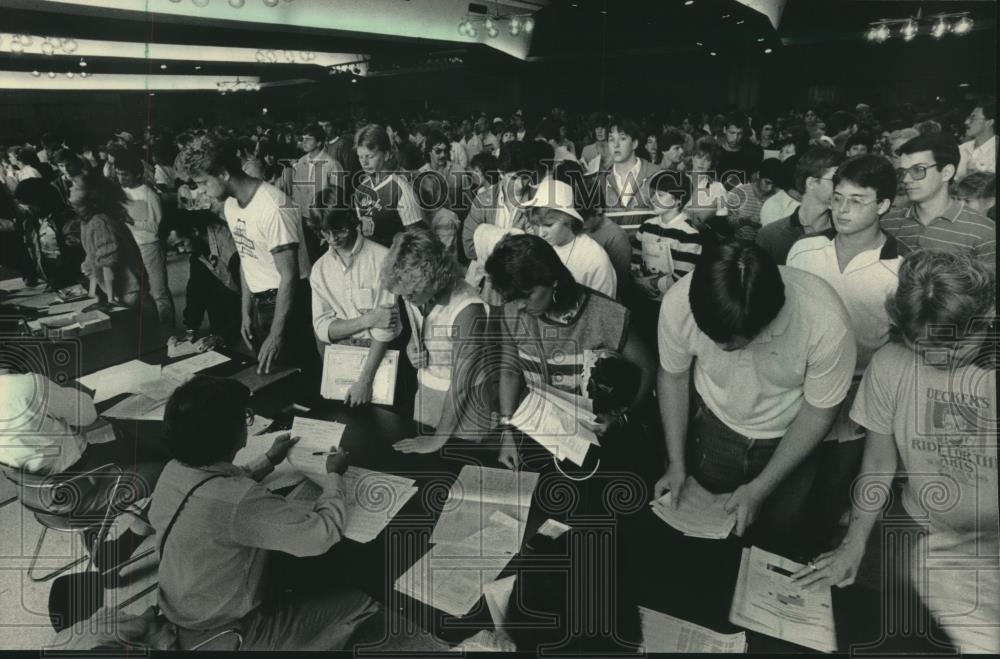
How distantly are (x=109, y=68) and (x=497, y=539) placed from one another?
2468 millimetres

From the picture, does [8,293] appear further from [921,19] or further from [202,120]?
[921,19]

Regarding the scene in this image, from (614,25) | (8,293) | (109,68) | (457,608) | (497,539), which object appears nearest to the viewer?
(457,608)

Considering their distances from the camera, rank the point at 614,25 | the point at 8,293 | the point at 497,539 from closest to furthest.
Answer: the point at 497,539 < the point at 614,25 < the point at 8,293

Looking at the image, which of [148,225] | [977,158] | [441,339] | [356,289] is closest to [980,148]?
[977,158]

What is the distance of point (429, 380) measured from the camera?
8.35 ft

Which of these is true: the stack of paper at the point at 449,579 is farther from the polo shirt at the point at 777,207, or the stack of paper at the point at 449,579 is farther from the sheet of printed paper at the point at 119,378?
the sheet of printed paper at the point at 119,378

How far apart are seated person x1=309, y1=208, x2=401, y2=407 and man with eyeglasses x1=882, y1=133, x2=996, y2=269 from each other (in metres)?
1.81

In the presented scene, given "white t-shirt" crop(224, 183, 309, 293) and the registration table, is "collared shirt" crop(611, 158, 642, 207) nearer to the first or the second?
the registration table

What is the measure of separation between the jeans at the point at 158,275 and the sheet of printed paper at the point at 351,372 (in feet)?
2.60

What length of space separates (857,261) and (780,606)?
3.59ft

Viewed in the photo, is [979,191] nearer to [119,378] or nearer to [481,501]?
[481,501]

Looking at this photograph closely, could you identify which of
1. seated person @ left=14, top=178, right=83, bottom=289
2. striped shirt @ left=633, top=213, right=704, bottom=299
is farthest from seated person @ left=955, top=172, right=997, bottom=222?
seated person @ left=14, top=178, right=83, bottom=289

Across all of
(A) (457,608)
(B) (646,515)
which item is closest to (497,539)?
(A) (457,608)

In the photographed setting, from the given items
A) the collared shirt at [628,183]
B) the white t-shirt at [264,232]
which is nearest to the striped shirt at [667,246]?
the collared shirt at [628,183]
